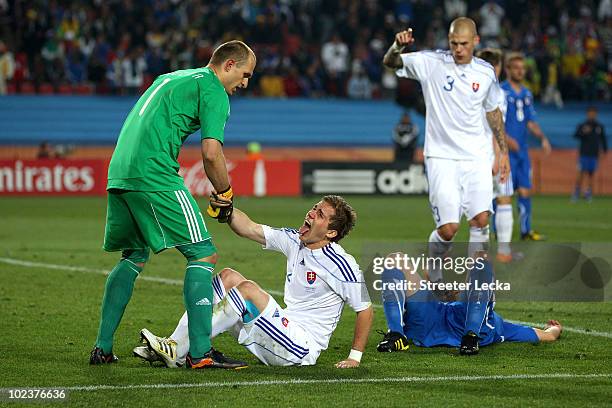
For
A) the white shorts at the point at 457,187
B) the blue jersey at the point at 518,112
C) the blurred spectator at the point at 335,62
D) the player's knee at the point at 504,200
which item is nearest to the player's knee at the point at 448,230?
the white shorts at the point at 457,187

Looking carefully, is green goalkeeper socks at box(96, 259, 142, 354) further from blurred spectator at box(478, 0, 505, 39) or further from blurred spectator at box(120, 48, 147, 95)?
blurred spectator at box(478, 0, 505, 39)

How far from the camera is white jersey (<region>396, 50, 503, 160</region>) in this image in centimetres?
916

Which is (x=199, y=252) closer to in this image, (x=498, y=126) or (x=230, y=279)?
(x=230, y=279)

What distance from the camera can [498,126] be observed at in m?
9.48

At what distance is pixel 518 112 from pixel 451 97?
5.60 meters

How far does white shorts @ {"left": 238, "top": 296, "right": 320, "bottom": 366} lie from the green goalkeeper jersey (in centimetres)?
93

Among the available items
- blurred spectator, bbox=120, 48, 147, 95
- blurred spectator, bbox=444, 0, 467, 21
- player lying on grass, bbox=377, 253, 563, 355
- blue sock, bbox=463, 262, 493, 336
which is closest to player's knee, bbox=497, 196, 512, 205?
player lying on grass, bbox=377, 253, 563, 355

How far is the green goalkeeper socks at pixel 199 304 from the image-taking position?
6527 millimetres

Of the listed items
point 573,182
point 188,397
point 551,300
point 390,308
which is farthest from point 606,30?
point 188,397

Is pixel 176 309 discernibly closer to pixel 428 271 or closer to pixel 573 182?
pixel 428 271

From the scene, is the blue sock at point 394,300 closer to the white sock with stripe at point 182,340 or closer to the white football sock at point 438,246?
the white sock with stripe at point 182,340

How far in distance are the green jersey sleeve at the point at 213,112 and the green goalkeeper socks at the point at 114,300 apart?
1.06m

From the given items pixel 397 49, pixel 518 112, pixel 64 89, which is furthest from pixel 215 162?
pixel 64 89

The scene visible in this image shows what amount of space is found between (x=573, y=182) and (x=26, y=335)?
22800 millimetres
